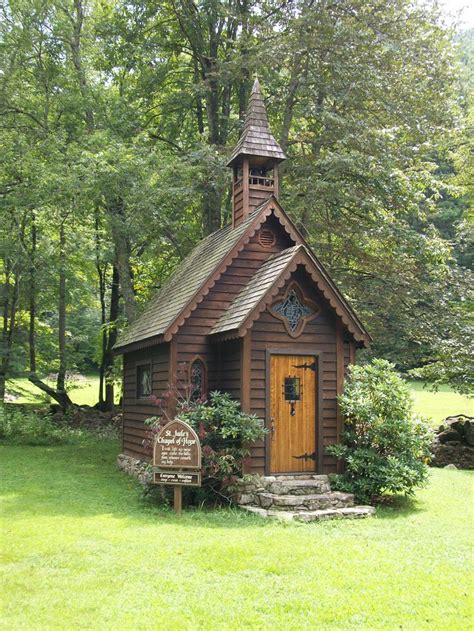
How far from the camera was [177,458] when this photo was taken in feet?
35.4

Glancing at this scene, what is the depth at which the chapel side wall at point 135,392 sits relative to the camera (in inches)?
538

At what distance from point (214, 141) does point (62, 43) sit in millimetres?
6914

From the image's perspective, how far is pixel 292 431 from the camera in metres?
12.4

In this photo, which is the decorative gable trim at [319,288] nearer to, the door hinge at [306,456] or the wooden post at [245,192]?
the door hinge at [306,456]

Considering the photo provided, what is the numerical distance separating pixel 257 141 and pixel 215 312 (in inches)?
179

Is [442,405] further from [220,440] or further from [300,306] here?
[220,440]

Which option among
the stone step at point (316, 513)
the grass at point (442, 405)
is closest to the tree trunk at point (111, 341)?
the grass at point (442, 405)

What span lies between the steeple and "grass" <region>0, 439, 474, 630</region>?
7.39 meters

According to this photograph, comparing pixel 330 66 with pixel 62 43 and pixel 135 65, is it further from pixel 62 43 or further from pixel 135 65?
pixel 62 43

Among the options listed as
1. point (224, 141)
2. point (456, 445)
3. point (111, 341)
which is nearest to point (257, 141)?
point (224, 141)

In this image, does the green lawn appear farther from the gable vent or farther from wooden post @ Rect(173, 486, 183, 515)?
wooden post @ Rect(173, 486, 183, 515)

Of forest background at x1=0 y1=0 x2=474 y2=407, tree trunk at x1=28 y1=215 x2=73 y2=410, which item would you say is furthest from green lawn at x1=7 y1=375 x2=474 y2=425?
forest background at x1=0 y1=0 x2=474 y2=407

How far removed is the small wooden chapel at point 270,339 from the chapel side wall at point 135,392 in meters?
0.08

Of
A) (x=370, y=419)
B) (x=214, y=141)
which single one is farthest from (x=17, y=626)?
(x=214, y=141)
